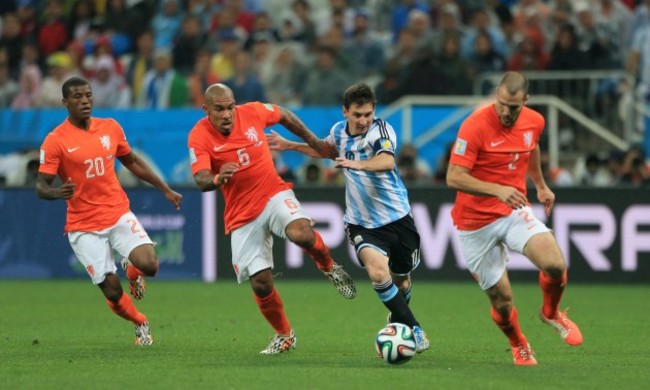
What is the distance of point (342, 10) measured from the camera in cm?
2227

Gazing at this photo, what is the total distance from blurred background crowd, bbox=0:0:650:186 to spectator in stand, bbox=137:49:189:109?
2cm

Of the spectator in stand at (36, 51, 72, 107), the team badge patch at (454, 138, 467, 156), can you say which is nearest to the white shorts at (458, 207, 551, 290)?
the team badge patch at (454, 138, 467, 156)

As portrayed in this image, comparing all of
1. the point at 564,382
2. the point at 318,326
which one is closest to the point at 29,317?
the point at 318,326

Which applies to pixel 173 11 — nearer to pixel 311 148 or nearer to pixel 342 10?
pixel 342 10

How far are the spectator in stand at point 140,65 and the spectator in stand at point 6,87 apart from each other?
6.89ft

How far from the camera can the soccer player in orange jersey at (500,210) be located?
1002 cm

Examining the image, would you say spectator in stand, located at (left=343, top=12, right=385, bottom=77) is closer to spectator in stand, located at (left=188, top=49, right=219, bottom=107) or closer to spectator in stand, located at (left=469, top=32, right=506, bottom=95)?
spectator in stand, located at (left=469, top=32, right=506, bottom=95)

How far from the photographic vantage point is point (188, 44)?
22375 mm

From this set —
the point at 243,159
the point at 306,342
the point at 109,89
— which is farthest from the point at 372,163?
the point at 109,89

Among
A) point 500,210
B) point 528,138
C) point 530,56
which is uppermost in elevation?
point 530,56

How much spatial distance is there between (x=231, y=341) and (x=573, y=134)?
31.9 feet

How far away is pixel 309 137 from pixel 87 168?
7.07 ft

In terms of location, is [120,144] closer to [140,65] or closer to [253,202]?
[253,202]

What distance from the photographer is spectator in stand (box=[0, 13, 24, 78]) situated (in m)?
23.1
